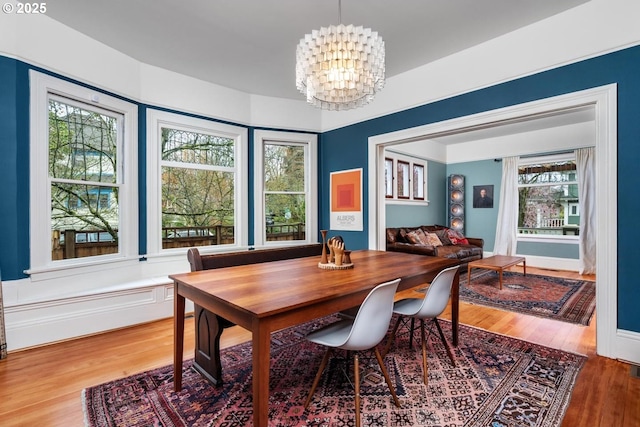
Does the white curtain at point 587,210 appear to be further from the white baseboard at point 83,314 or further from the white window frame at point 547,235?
the white baseboard at point 83,314

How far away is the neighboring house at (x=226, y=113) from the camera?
2.47 meters

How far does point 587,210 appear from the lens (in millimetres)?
5809

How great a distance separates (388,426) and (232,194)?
3761mm

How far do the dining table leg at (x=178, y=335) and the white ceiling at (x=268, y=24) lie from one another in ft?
8.21

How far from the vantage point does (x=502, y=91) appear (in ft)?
10.2

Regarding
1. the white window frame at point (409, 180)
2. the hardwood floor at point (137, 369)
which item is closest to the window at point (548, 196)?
the white window frame at point (409, 180)

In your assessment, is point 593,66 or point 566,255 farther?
point 566,255

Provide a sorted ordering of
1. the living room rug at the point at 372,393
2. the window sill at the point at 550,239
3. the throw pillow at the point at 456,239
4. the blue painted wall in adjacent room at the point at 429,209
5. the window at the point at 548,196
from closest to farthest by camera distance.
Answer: the living room rug at the point at 372,393
the window sill at the point at 550,239
the window at the point at 548,196
the blue painted wall in adjacent room at the point at 429,209
the throw pillow at the point at 456,239

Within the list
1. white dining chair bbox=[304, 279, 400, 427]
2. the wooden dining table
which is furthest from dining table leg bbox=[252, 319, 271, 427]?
white dining chair bbox=[304, 279, 400, 427]

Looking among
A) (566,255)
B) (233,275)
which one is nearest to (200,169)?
(233,275)

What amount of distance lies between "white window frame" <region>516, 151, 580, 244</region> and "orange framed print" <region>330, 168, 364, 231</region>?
14.6 feet

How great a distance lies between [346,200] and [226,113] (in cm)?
228

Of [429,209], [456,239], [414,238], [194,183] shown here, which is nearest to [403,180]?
[429,209]

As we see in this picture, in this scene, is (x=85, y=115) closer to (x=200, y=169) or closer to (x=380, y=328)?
(x=200, y=169)
